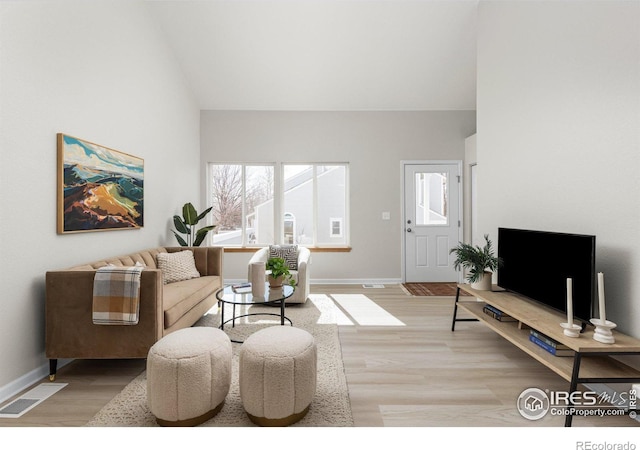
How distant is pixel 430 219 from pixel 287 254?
2509 mm

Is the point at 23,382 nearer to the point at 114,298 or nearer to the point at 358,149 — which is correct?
the point at 114,298

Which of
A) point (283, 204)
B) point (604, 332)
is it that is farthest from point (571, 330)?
point (283, 204)

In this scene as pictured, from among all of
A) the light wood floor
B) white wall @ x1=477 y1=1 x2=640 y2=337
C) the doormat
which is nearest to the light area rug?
the light wood floor

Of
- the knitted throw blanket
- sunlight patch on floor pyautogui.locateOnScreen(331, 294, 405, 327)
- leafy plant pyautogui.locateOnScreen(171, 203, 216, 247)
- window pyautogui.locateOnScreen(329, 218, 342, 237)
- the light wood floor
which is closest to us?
the light wood floor

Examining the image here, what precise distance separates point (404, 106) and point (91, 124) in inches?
170

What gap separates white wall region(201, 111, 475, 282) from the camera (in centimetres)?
547

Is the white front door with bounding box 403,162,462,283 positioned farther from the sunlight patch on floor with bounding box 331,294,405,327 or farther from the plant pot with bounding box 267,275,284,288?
the plant pot with bounding box 267,275,284,288

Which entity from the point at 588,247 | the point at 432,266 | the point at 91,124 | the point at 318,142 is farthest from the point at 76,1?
the point at 432,266

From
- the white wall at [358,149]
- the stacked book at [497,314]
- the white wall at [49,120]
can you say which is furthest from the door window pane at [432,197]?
the white wall at [49,120]

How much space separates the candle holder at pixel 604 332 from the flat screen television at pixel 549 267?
0.58ft

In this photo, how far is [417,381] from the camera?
2211 millimetres

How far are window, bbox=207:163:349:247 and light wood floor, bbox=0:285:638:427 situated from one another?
8.07 feet

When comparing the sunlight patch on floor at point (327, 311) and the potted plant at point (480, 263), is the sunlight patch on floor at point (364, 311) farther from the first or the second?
the potted plant at point (480, 263)
